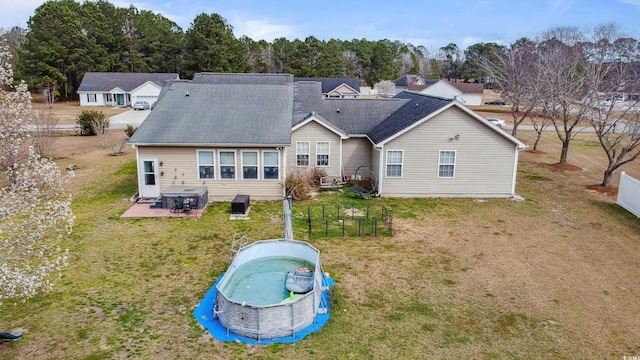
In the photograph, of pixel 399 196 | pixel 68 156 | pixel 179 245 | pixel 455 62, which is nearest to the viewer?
pixel 179 245

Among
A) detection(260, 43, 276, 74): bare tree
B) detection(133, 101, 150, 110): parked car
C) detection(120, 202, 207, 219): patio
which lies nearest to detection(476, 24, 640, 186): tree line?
detection(120, 202, 207, 219): patio

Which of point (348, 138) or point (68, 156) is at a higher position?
point (348, 138)

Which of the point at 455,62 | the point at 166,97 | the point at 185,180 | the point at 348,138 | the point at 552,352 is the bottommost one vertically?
the point at 552,352

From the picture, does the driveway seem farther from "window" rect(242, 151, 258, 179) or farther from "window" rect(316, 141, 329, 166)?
"window" rect(242, 151, 258, 179)

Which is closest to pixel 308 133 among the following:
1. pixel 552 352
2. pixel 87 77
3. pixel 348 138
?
pixel 348 138

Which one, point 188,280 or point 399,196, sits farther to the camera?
point 399,196

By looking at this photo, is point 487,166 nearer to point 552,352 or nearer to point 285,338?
point 552,352
